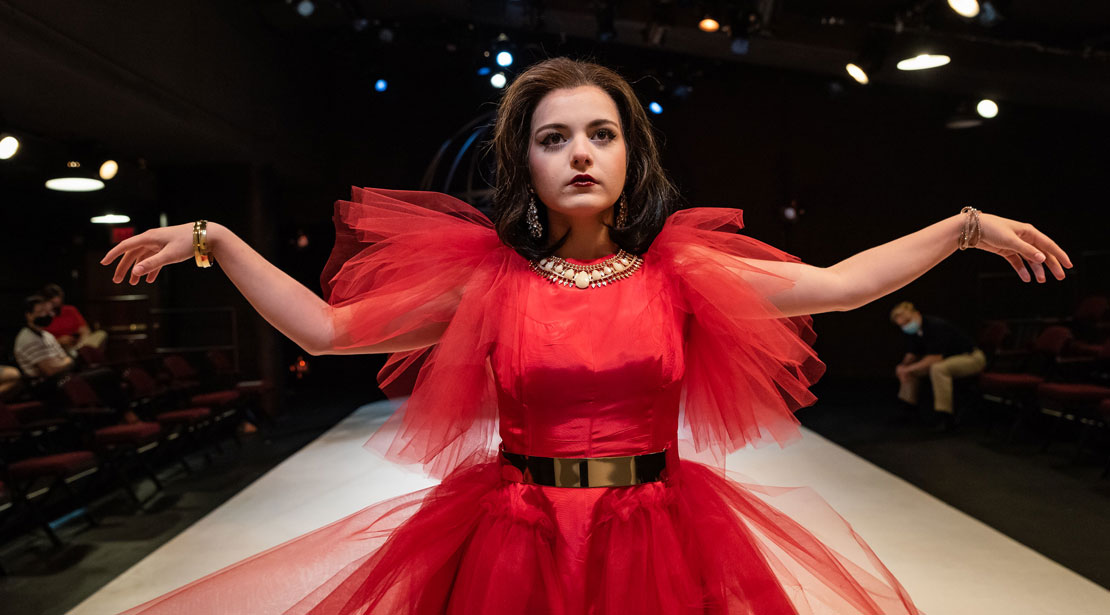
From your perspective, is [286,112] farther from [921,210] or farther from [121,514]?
[921,210]

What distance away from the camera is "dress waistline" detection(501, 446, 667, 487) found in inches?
59.9

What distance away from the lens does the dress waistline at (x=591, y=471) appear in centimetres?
152

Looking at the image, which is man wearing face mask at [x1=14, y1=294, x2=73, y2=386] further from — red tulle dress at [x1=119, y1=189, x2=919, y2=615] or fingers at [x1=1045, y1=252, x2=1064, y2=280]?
fingers at [x1=1045, y1=252, x2=1064, y2=280]

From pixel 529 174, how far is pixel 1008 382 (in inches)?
252

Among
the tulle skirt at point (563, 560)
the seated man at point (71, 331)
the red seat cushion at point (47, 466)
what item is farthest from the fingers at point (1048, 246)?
the seated man at point (71, 331)

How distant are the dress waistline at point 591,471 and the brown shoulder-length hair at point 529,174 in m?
0.43

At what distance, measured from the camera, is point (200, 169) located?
9.84m

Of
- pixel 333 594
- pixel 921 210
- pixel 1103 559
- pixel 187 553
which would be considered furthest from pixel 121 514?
pixel 921 210

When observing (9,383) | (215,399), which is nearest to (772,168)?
(215,399)

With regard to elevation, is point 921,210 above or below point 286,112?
below

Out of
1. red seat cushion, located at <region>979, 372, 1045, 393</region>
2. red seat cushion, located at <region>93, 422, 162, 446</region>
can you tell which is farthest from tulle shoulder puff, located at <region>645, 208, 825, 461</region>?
red seat cushion, located at <region>979, 372, 1045, 393</region>

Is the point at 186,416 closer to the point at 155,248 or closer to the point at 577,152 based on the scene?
the point at 155,248

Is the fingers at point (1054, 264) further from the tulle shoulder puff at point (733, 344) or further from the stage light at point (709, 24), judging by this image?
the stage light at point (709, 24)

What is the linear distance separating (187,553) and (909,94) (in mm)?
11020
